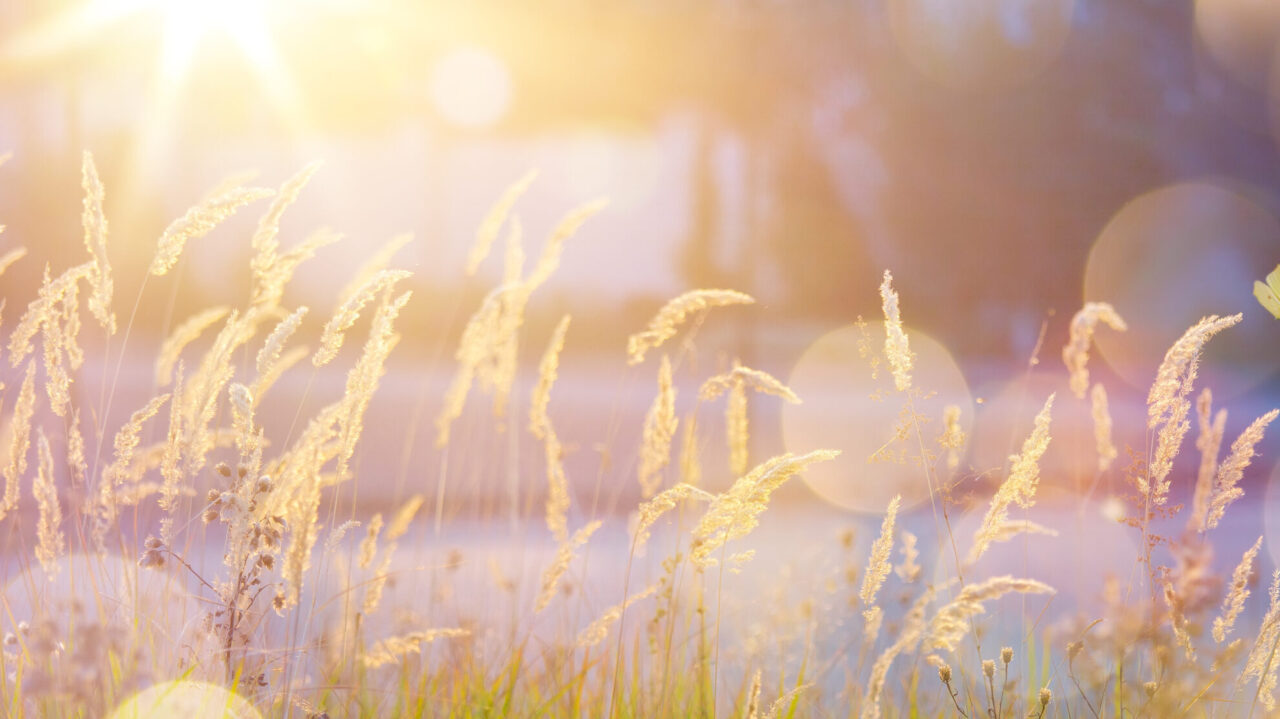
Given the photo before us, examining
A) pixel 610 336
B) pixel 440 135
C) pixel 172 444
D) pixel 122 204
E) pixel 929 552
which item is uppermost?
pixel 440 135

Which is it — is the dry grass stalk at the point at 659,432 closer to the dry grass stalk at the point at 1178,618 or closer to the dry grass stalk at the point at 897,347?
the dry grass stalk at the point at 897,347

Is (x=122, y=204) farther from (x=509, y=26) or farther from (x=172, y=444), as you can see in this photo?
(x=172, y=444)

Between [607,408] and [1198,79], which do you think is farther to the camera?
[607,408]

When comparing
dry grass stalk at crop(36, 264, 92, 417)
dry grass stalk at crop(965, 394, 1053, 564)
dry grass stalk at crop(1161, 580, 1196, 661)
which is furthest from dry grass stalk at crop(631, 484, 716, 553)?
dry grass stalk at crop(36, 264, 92, 417)

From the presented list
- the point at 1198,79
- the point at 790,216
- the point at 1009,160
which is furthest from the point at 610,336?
the point at 1198,79

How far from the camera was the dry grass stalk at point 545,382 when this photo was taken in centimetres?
226

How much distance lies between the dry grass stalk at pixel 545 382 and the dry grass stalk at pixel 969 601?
3.36 feet

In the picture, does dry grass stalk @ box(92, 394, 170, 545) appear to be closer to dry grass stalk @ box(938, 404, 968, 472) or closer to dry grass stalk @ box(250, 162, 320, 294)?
dry grass stalk @ box(250, 162, 320, 294)

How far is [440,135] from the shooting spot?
28.5 feet

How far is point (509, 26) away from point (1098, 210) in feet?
17.8

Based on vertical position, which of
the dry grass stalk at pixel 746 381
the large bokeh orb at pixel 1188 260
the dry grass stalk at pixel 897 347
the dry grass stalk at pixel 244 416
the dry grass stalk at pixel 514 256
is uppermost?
the large bokeh orb at pixel 1188 260

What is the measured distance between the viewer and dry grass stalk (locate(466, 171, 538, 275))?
2.27 metres

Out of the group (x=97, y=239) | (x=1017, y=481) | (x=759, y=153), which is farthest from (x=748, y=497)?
(x=759, y=153)

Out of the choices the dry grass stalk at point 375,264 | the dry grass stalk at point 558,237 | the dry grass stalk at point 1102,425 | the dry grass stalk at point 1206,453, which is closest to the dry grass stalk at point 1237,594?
the dry grass stalk at point 1206,453
